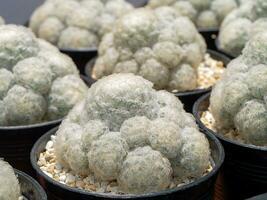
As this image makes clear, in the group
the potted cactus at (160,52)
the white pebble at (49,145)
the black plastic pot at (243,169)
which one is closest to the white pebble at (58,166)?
the white pebble at (49,145)

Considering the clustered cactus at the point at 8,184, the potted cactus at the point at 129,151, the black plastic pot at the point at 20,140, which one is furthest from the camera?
the black plastic pot at the point at 20,140

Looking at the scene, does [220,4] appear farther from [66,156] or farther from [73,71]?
[66,156]

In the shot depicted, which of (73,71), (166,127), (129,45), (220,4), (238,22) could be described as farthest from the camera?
(220,4)

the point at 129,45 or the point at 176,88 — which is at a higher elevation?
the point at 129,45

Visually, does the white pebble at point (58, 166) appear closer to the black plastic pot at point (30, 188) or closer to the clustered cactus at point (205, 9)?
the black plastic pot at point (30, 188)

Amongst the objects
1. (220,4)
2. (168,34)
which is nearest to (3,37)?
(168,34)

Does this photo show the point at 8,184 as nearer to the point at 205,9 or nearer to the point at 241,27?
the point at 241,27

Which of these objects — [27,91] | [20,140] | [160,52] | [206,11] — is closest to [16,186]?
[20,140]
